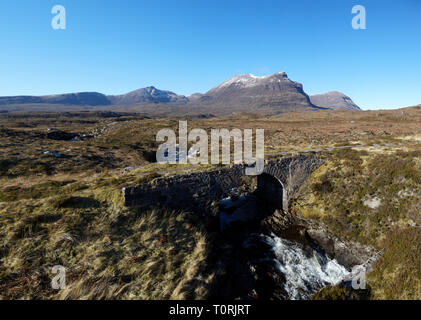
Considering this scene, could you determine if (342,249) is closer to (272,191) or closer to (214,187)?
(272,191)

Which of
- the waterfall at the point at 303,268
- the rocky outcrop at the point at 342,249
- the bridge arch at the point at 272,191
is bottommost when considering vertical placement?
the waterfall at the point at 303,268

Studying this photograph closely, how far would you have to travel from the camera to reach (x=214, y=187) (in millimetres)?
19297

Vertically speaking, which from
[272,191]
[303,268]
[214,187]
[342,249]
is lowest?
[303,268]

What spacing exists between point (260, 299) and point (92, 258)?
37.4 ft

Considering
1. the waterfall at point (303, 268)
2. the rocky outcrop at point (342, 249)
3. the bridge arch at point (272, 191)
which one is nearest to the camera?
the waterfall at point (303, 268)

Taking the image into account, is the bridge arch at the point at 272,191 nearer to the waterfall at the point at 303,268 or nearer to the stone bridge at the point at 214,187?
the stone bridge at the point at 214,187

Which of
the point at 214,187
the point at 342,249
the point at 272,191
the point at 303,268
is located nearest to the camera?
the point at 303,268

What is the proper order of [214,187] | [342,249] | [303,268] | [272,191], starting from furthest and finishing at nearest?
[272,191], [214,187], [342,249], [303,268]

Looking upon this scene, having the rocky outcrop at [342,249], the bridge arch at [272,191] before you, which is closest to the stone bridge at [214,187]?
the bridge arch at [272,191]

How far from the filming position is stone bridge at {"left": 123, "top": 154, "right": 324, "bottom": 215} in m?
15.7

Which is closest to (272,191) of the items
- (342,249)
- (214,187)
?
(342,249)

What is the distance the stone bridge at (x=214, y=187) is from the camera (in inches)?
619

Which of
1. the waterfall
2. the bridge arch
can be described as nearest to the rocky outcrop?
the waterfall
